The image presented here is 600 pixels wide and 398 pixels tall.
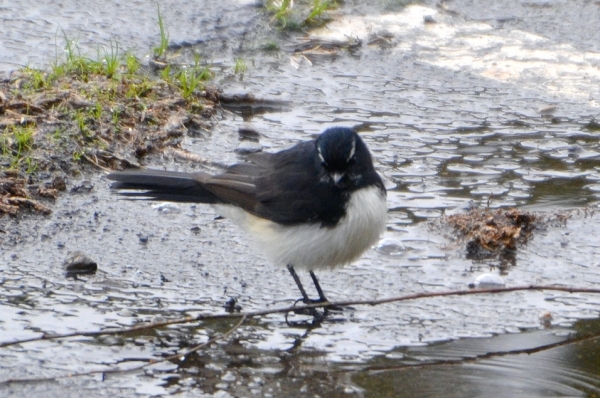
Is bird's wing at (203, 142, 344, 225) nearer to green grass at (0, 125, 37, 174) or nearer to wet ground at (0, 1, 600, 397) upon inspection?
wet ground at (0, 1, 600, 397)

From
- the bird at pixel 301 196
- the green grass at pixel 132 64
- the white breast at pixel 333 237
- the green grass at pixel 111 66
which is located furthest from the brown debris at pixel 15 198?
Result: the green grass at pixel 132 64

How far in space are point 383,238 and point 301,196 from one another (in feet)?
2.25

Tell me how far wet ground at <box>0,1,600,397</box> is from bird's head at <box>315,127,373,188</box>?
58cm

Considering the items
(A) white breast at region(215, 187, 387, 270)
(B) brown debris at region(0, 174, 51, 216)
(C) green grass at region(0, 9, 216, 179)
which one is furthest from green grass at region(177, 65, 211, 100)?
(A) white breast at region(215, 187, 387, 270)

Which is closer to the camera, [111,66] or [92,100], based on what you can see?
[92,100]

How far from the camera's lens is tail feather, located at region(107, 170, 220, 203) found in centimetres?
511

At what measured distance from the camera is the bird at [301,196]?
464cm

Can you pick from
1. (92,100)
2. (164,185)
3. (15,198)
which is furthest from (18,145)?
(164,185)

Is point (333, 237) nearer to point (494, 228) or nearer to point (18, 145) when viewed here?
point (494, 228)

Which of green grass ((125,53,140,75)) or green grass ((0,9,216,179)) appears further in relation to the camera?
green grass ((125,53,140,75))

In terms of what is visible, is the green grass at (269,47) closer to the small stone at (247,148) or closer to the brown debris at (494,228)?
the small stone at (247,148)

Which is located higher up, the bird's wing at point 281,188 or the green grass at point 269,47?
the green grass at point 269,47

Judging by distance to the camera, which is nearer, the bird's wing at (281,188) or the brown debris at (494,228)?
the bird's wing at (281,188)

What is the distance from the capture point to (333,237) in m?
4.67
